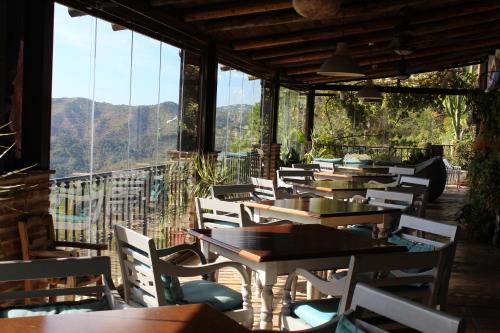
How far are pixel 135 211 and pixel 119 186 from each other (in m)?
0.45

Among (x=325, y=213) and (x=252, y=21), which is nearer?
(x=325, y=213)

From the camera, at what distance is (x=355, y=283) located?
7.88ft

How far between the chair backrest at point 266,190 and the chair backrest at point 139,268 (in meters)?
2.89

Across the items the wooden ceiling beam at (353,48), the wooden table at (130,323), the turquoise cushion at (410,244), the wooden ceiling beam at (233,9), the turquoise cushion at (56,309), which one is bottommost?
the turquoise cushion at (56,309)

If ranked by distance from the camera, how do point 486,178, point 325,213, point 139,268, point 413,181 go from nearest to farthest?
point 139,268
point 325,213
point 413,181
point 486,178

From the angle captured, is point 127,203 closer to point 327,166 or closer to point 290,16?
point 290,16

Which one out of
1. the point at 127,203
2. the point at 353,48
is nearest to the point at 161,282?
the point at 127,203

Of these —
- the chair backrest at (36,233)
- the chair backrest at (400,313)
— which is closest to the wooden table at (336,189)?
the chair backrest at (36,233)

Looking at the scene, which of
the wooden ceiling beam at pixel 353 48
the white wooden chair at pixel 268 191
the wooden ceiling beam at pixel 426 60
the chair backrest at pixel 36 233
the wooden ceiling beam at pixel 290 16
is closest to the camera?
the chair backrest at pixel 36 233

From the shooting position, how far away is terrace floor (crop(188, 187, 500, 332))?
454 cm

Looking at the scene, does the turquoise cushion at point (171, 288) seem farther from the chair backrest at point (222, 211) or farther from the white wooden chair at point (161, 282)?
the chair backrest at point (222, 211)

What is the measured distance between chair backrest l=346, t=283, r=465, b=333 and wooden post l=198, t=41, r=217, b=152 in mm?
5311

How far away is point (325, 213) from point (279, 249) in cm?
128

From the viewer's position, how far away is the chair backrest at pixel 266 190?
19.1ft
